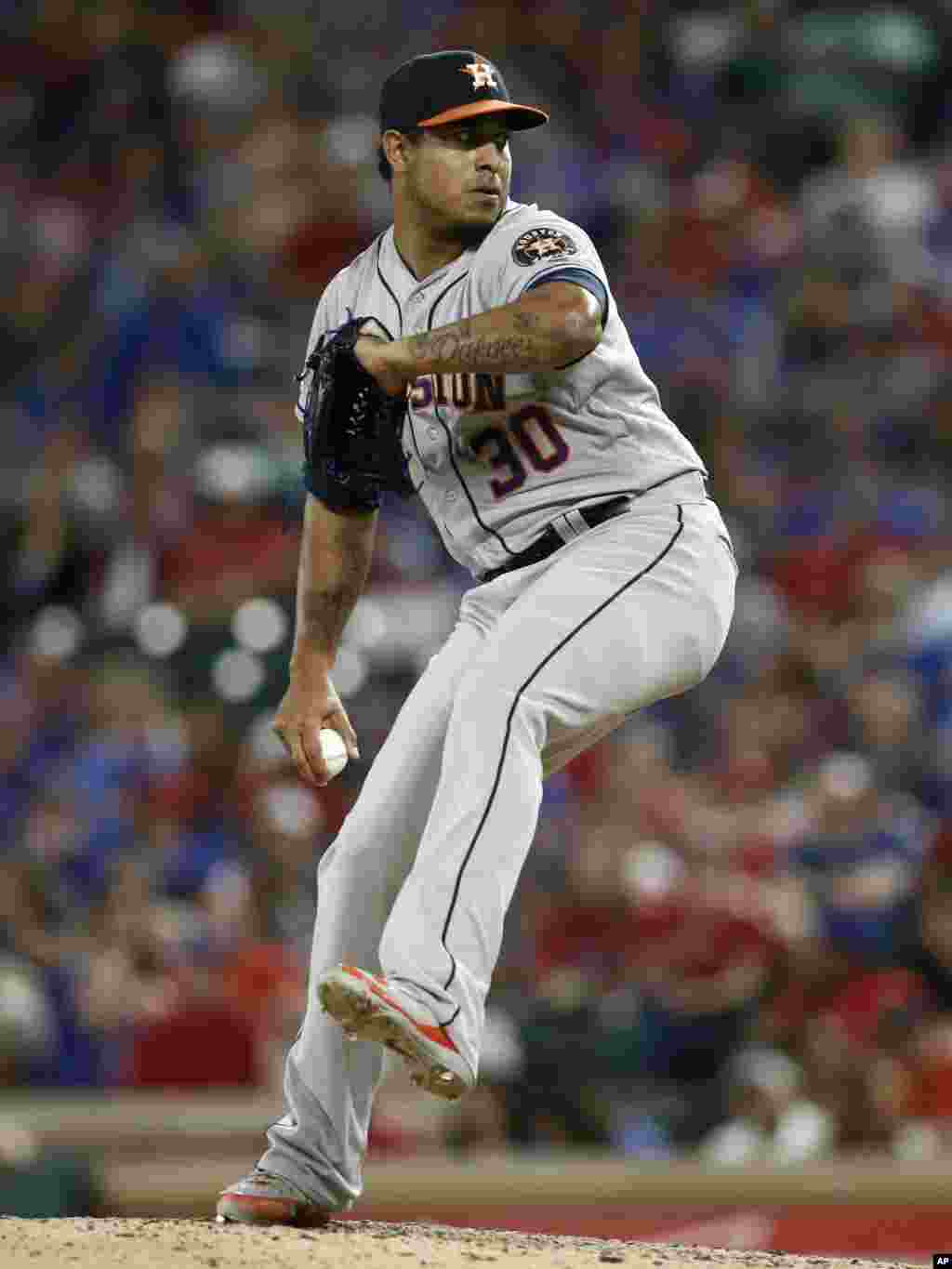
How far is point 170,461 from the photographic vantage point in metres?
8.02

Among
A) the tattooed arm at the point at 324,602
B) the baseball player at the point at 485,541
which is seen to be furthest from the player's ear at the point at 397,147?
the tattooed arm at the point at 324,602

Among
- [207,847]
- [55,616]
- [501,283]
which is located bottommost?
[207,847]

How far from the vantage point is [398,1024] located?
2896mm

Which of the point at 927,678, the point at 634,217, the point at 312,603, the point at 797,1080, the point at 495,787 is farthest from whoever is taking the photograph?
the point at 634,217

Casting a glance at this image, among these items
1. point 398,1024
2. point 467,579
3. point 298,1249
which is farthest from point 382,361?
point 467,579

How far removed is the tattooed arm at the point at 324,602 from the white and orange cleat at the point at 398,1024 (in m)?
0.83

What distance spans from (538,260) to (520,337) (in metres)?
0.21

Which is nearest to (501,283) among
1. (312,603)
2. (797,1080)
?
(312,603)

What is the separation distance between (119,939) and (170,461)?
2.50 metres

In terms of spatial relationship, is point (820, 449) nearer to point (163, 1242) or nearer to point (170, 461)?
point (170, 461)

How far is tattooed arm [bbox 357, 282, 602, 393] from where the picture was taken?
320cm

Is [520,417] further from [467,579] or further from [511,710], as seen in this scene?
[467,579]

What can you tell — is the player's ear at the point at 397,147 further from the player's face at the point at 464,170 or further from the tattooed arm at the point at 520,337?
the tattooed arm at the point at 520,337

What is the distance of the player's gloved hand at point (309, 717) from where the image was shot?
3672mm
